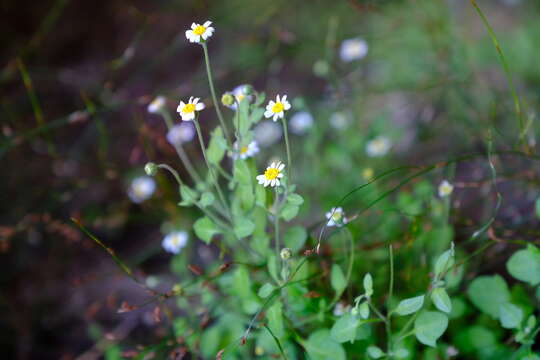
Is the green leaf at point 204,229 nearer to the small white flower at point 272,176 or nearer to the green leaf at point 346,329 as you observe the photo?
the small white flower at point 272,176

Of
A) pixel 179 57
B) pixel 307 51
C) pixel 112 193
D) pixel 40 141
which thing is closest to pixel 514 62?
pixel 307 51

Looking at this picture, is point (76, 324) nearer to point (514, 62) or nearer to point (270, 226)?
point (270, 226)

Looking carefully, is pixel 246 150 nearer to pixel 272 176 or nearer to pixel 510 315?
pixel 272 176

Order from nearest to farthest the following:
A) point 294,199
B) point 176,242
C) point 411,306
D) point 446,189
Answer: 1. point 411,306
2. point 294,199
3. point 446,189
4. point 176,242

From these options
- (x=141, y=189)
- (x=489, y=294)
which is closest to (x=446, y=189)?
(x=489, y=294)

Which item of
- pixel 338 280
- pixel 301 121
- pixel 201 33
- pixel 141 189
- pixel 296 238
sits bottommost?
pixel 338 280

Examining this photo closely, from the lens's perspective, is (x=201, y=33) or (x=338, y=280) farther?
(x=338, y=280)

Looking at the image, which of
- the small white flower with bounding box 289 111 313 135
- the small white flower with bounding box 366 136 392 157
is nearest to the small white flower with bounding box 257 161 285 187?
the small white flower with bounding box 289 111 313 135
